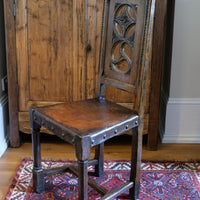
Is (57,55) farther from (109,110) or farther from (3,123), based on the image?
(109,110)

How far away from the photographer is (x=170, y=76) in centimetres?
241

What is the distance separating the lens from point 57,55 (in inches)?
88.4

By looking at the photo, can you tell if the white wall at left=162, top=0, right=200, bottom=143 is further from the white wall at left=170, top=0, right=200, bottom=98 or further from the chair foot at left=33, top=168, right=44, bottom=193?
the chair foot at left=33, top=168, right=44, bottom=193

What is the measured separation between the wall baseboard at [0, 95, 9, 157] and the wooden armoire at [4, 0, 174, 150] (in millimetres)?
63

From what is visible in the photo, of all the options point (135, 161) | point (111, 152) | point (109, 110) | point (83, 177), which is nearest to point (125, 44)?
point (109, 110)

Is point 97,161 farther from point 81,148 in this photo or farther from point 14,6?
point 14,6

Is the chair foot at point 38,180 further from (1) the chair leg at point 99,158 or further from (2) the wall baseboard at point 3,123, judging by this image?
(2) the wall baseboard at point 3,123

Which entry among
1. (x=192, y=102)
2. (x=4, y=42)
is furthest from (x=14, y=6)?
(x=192, y=102)

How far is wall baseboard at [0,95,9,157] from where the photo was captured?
2.30 meters

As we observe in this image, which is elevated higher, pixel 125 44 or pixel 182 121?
pixel 125 44

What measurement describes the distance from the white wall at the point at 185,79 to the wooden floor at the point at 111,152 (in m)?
0.11

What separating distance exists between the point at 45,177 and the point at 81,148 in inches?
27.5

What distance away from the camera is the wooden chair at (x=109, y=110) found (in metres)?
1.42

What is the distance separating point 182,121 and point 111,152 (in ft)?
2.03
